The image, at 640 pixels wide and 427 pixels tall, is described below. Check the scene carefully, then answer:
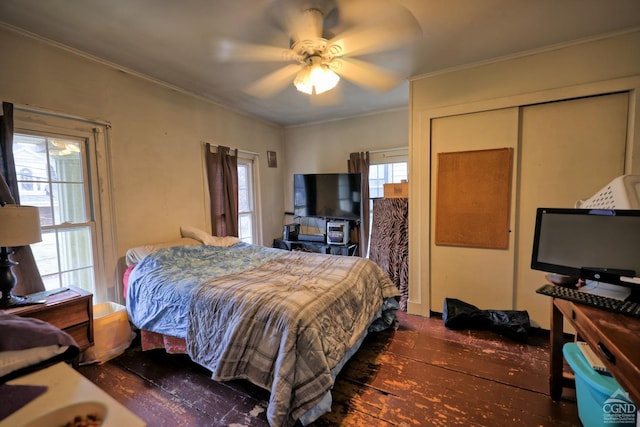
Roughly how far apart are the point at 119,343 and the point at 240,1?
2.75 meters

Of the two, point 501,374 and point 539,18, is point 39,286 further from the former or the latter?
point 539,18

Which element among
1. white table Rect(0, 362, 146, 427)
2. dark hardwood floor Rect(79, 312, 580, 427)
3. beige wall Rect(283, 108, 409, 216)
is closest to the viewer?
white table Rect(0, 362, 146, 427)

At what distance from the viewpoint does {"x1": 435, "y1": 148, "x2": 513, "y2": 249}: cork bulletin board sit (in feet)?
8.34

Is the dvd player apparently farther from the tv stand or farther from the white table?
the white table

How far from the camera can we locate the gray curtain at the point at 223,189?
342cm

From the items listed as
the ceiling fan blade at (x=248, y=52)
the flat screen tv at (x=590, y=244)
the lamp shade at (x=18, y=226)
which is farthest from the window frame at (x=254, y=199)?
the flat screen tv at (x=590, y=244)

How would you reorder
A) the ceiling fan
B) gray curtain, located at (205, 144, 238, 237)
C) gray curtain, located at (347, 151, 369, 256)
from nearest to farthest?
1. the ceiling fan
2. gray curtain, located at (205, 144, 238, 237)
3. gray curtain, located at (347, 151, 369, 256)

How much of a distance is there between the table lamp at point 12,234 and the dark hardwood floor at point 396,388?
2.53ft

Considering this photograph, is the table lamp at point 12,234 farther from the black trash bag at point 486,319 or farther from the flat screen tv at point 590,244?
the black trash bag at point 486,319

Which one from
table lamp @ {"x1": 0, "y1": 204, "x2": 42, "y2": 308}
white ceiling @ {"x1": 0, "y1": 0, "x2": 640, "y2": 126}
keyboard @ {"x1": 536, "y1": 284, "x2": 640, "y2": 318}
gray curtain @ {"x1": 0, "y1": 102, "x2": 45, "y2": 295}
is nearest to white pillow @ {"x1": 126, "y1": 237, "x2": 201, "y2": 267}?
gray curtain @ {"x1": 0, "y1": 102, "x2": 45, "y2": 295}

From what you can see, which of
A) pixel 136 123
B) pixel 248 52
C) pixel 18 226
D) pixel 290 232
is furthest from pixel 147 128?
pixel 290 232

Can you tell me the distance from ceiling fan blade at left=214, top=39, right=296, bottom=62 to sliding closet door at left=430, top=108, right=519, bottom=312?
163cm

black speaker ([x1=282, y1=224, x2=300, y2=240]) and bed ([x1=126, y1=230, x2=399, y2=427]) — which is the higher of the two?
black speaker ([x1=282, y1=224, x2=300, y2=240])

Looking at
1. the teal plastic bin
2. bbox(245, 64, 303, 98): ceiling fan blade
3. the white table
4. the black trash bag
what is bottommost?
the black trash bag
